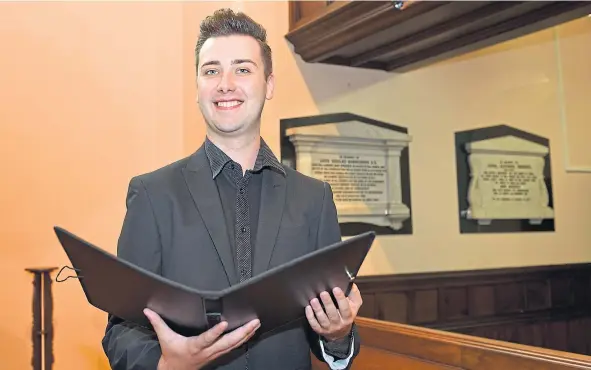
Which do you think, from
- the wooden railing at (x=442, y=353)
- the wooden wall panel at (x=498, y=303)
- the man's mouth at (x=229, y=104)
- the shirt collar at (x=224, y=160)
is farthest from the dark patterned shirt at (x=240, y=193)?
the wooden wall panel at (x=498, y=303)

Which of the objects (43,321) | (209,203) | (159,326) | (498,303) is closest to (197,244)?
(209,203)

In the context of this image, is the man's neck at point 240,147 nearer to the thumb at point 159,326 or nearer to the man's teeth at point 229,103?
the man's teeth at point 229,103

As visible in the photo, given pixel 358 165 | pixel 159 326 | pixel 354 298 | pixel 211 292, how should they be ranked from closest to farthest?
pixel 211 292 → pixel 159 326 → pixel 354 298 → pixel 358 165

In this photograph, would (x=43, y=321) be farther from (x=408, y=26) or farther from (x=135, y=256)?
(x=408, y=26)

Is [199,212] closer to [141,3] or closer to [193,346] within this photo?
[193,346]

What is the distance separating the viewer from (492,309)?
4.19 meters

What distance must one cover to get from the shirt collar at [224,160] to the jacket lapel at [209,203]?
13 mm

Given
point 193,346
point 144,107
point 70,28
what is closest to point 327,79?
point 144,107

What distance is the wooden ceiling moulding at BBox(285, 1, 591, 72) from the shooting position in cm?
288

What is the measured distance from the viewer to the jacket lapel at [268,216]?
1187mm

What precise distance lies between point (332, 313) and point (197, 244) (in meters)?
0.31

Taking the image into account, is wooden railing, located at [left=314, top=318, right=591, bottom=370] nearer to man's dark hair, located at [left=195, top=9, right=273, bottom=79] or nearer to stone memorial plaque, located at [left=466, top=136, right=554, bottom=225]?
man's dark hair, located at [left=195, top=9, right=273, bottom=79]

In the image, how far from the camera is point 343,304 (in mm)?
1078

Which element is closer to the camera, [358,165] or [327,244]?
[327,244]
